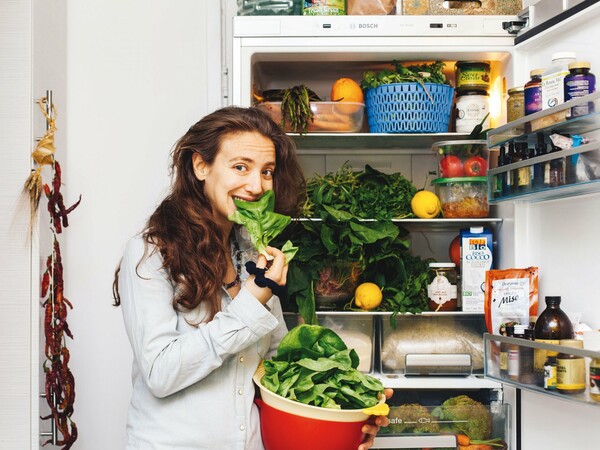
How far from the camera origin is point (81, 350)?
8.96 ft

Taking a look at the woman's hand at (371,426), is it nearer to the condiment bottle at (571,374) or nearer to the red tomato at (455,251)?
the condiment bottle at (571,374)

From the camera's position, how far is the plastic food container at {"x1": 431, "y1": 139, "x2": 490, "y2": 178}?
236 cm

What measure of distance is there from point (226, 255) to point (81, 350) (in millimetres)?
1165

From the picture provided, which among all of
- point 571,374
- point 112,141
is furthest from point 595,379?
point 112,141

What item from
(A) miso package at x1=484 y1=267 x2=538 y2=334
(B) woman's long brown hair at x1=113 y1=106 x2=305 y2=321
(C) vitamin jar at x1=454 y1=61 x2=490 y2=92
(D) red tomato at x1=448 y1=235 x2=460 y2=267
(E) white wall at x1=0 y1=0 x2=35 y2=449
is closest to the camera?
(B) woman's long brown hair at x1=113 y1=106 x2=305 y2=321

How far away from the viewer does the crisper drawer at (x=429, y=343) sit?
7.70ft

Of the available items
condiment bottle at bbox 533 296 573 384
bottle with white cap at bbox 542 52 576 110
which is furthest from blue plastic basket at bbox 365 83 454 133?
condiment bottle at bbox 533 296 573 384

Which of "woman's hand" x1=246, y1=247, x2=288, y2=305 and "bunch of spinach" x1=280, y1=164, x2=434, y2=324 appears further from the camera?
"bunch of spinach" x1=280, y1=164, x2=434, y2=324

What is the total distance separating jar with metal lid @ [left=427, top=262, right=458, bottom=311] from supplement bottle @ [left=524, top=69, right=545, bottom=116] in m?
0.67

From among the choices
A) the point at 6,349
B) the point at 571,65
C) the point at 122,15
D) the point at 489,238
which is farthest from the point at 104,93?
the point at 571,65

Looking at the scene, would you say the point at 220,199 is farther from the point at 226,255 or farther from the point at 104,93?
the point at 104,93

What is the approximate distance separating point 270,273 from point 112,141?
1.32m

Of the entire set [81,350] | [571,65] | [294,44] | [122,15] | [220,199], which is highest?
[122,15]

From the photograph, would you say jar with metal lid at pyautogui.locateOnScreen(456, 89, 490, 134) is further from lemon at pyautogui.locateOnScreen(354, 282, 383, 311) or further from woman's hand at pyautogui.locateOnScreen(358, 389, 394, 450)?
woman's hand at pyautogui.locateOnScreen(358, 389, 394, 450)
